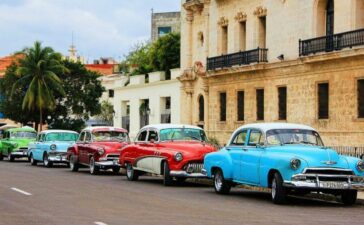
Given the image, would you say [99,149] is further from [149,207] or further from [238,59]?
[238,59]

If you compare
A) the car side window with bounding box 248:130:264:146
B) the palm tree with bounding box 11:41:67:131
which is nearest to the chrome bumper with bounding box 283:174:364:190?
the car side window with bounding box 248:130:264:146

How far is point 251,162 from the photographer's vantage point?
64.6ft

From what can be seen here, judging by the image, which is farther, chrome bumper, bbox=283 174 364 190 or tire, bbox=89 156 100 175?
tire, bbox=89 156 100 175

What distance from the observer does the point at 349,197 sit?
1858 centimetres

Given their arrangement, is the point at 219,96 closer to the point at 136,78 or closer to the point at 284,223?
the point at 136,78

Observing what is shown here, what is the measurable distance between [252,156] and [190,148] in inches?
189

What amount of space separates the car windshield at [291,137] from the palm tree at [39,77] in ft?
169

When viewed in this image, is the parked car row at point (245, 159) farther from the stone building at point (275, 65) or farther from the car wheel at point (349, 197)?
the stone building at point (275, 65)

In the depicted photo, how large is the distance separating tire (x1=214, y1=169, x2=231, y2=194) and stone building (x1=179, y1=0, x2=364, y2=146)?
13890 mm

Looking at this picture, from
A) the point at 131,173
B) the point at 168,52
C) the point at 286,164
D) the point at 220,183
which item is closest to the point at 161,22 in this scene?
the point at 168,52

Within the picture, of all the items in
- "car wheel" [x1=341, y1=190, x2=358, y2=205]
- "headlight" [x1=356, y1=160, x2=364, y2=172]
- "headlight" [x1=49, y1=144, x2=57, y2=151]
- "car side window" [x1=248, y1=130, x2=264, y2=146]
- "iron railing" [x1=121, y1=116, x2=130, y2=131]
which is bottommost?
"car wheel" [x1=341, y1=190, x2=358, y2=205]

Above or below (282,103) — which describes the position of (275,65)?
above

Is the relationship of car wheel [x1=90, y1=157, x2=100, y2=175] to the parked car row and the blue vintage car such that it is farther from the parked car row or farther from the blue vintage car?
the blue vintage car

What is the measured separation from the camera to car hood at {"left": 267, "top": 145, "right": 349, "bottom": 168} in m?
18.0
